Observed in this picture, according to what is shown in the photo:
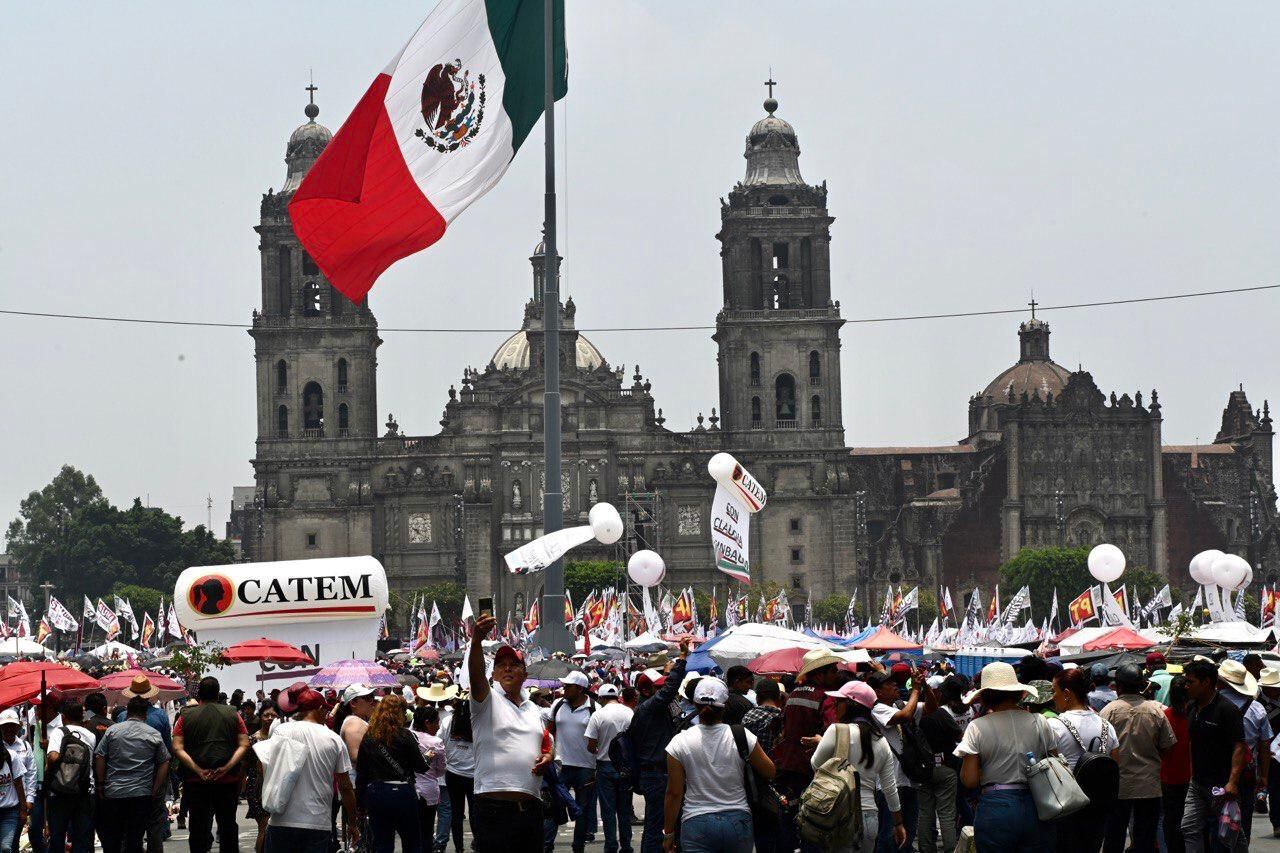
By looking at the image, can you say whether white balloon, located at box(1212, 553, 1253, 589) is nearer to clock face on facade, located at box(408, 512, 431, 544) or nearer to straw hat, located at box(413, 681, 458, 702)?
straw hat, located at box(413, 681, 458, 702)

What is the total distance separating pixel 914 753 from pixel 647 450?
85.8m

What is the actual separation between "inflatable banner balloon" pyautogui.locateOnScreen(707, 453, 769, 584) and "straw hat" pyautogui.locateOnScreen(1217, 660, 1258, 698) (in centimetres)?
1381

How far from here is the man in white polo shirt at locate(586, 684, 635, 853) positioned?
1678 cm

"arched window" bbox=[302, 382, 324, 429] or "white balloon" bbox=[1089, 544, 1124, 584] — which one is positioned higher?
"arched window" bbox=[302, 382, 324, 429]

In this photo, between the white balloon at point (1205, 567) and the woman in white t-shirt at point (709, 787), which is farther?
the white balloon at point (1205, 567)

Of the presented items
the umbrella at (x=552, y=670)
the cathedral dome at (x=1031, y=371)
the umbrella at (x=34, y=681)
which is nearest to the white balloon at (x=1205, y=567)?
the umbrella at (x=552, y=670)

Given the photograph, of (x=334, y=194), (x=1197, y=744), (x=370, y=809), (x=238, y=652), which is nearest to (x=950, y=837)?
(x=1197, y=744)

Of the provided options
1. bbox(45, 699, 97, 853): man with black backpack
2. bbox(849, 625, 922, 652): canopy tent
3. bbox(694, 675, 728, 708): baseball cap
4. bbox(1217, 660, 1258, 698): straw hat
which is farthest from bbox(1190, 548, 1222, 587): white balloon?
bbox(694, 675, 728, 708): baseball cap

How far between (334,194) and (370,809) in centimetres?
693

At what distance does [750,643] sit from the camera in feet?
76.1

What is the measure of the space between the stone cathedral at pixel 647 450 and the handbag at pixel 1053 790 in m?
84.5

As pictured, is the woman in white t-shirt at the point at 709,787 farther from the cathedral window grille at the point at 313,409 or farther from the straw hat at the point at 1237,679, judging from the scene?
the cathedral window grille at the point at 313,409

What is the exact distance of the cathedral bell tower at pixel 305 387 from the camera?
98.1m

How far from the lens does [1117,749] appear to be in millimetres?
13289
